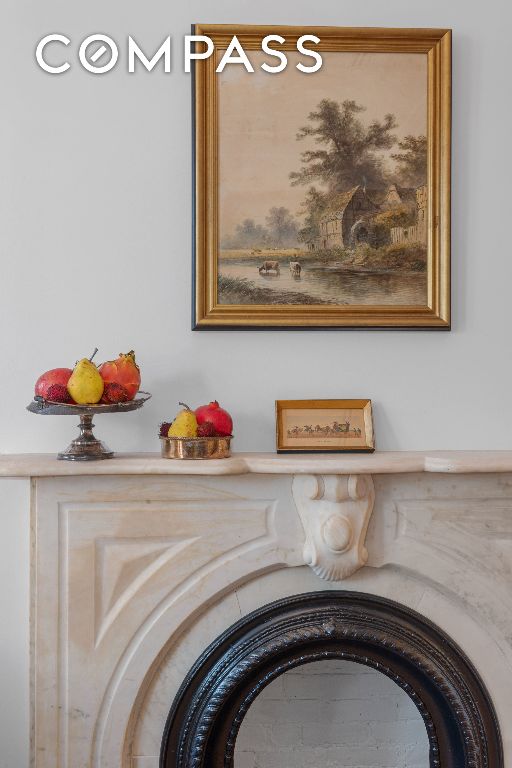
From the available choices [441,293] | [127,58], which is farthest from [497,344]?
[127,58]

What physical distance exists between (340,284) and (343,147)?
Result: 36 centimetres

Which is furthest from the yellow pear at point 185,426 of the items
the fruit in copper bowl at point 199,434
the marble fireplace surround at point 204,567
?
the marble fireplace surround at point 204,567

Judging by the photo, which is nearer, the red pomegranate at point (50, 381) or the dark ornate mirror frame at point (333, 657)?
the red pomegranate at point (50, 381)

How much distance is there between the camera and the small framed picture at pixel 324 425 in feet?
6.09

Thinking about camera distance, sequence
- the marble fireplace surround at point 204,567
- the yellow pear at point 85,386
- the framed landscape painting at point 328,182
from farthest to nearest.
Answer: the framed landscape painting at point 328,182
the marble fireplace surround at point 204,567
the yellow pear at point 85,386

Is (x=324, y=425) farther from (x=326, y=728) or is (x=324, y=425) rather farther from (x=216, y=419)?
(x=326, y=728)

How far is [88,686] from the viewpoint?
180 cm

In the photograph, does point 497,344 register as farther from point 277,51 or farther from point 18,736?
point 18,736

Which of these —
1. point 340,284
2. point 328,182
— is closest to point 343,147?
point 328,182

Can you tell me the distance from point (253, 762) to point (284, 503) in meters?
0.73

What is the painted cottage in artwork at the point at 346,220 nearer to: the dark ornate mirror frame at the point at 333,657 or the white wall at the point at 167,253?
the white wall at the point at 167,253

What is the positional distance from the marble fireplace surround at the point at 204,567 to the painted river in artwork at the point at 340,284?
0.42 m

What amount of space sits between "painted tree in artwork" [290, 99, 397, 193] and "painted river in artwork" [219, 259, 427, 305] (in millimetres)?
225

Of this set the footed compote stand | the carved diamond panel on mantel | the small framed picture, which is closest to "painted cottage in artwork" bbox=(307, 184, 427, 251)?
the small framed picture
